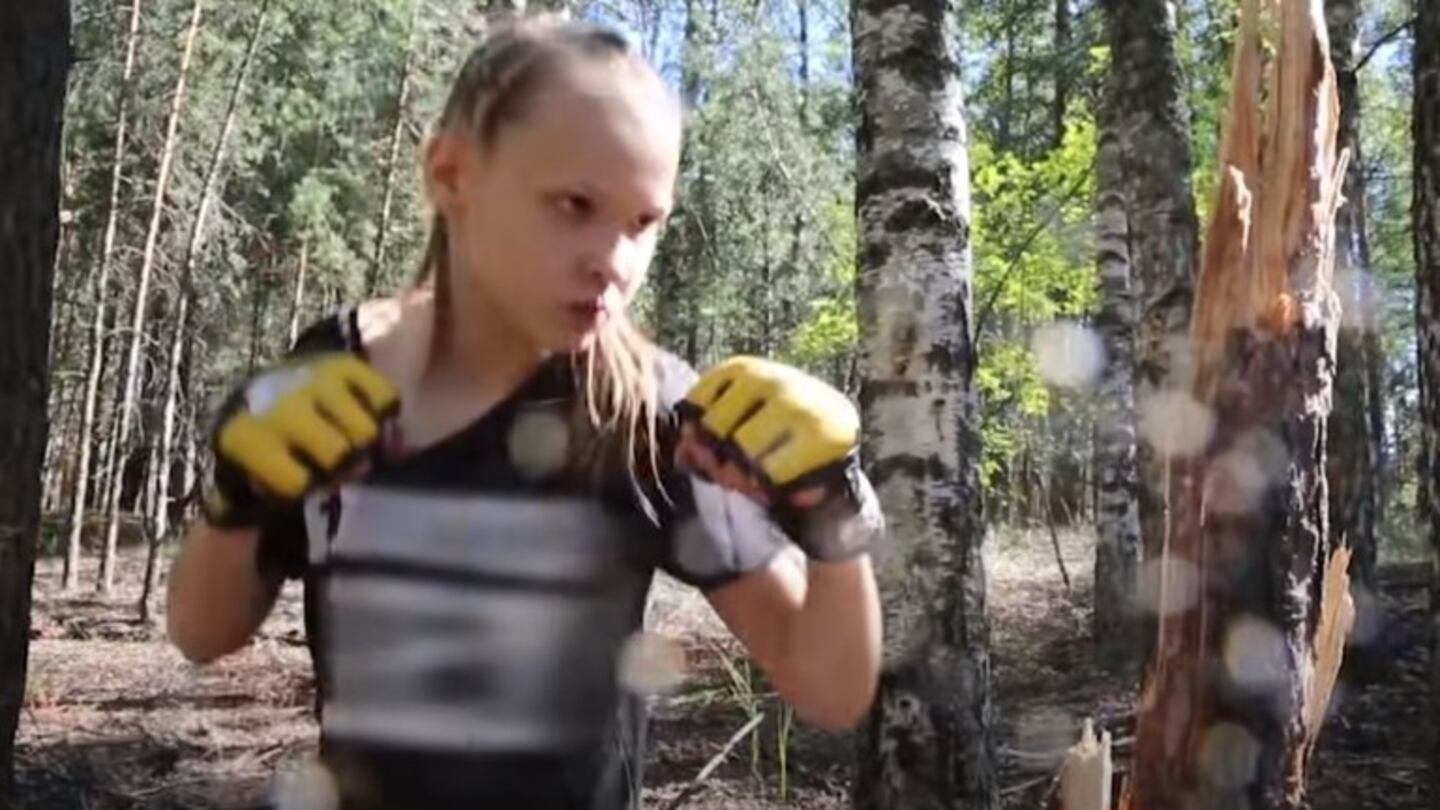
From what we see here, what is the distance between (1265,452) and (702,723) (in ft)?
18.5

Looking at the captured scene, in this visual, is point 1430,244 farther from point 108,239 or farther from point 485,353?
point 108,239

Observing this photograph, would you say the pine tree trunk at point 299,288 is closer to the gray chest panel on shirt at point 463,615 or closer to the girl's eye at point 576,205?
the gray chest panel on shirt at point 463,615

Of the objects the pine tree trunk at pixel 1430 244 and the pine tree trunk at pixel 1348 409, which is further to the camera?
→ the pine tree trunk at pixel 1348 409

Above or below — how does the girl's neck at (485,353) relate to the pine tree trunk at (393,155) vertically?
below

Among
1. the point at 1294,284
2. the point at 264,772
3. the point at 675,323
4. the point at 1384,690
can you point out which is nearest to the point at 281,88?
the point at 675,323

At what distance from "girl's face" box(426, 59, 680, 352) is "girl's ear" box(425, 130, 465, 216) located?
49 mm

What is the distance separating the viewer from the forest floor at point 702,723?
7094 millimetres

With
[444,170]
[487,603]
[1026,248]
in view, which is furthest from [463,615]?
[1026,248]

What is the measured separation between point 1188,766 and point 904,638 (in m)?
1.51

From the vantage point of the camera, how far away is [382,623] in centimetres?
175

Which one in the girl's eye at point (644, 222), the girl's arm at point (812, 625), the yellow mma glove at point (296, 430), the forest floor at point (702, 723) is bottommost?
the forest floor at point (702, 723)

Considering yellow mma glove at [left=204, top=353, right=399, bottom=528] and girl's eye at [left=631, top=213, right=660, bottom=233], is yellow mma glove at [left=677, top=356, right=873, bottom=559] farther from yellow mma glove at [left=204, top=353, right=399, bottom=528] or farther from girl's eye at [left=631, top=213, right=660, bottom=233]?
yellow mma glove at [left=204, top=353, right=399, bottom=528]

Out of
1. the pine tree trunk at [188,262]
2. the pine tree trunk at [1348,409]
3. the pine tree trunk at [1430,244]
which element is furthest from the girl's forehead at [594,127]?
the pine tree trunk at [188,262]

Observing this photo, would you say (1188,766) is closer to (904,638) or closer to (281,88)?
(904,638)
